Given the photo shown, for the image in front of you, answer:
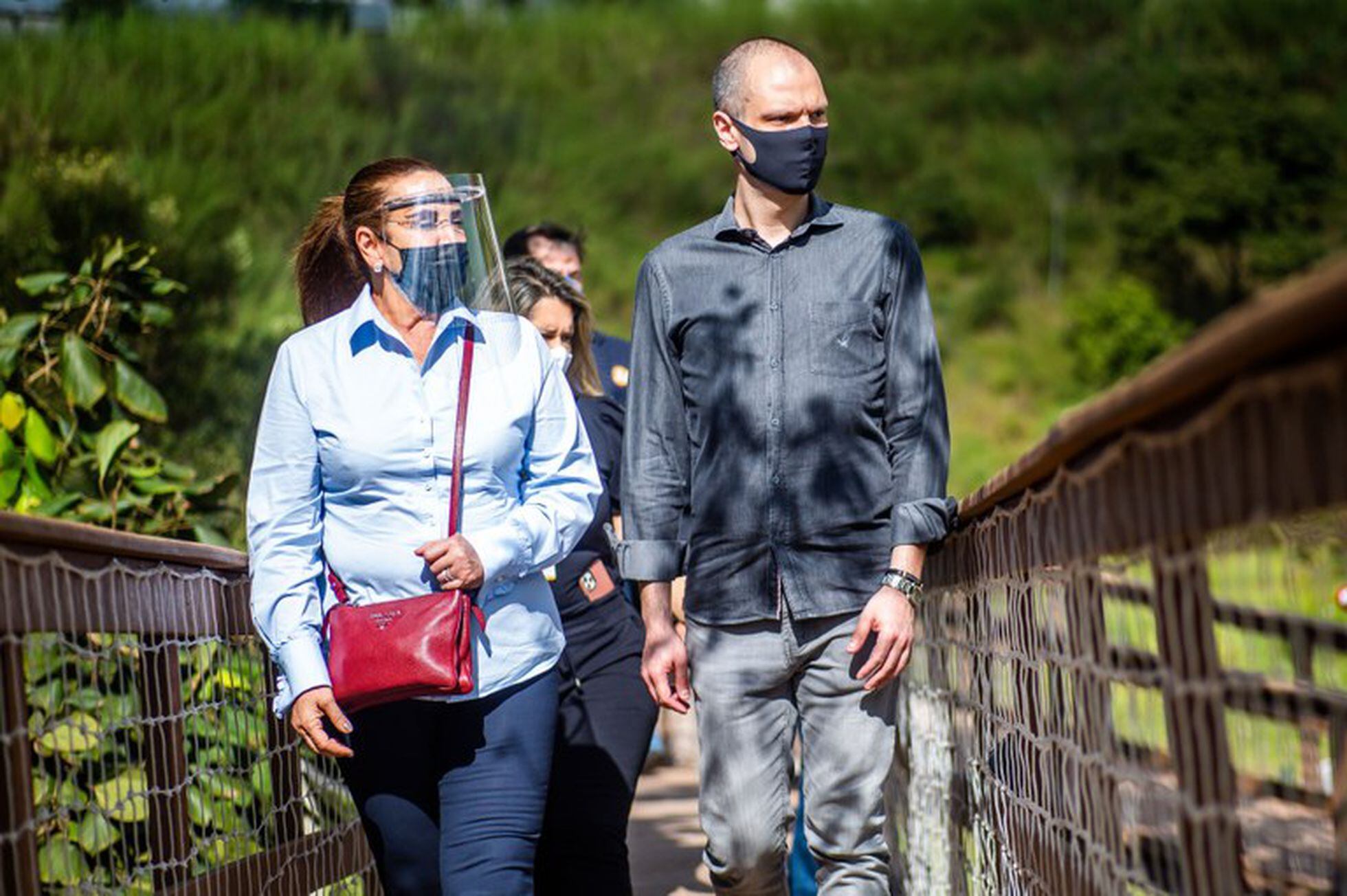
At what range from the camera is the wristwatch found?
361 centimetres

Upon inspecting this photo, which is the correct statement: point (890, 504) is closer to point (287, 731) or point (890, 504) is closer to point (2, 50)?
point (287, 731)

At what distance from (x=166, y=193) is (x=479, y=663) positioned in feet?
49.3

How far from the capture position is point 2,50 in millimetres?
19000

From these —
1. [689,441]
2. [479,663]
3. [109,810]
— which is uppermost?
[689,441]

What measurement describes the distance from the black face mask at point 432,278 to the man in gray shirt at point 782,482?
50 cm

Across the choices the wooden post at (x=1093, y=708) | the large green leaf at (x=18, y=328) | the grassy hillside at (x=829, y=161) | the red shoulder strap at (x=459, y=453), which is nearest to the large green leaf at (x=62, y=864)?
the red shoulder strap at (x=459, y=453)

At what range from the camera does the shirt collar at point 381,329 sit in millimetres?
3467

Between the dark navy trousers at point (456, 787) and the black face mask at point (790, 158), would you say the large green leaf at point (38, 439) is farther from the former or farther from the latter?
the black face mask at point (790, 158)

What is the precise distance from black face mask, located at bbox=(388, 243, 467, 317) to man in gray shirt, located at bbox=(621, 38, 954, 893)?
19.5 inches

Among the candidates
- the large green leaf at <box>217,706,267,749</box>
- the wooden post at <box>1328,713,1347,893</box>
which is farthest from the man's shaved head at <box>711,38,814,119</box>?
the wooden post at <box>1328,713,1347,893</box>

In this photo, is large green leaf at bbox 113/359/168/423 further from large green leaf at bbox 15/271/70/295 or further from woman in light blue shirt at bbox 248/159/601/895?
woman in light blue shirt at bbox 248/159/601/895

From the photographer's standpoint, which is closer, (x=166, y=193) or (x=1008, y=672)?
(x=1008, y=672)

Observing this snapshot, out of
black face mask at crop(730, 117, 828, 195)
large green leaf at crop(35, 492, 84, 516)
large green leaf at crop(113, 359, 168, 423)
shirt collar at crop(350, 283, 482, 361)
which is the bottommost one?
large green leaf at crop(35, 492, 84, 516)

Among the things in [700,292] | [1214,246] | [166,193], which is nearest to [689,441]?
[700,292]
